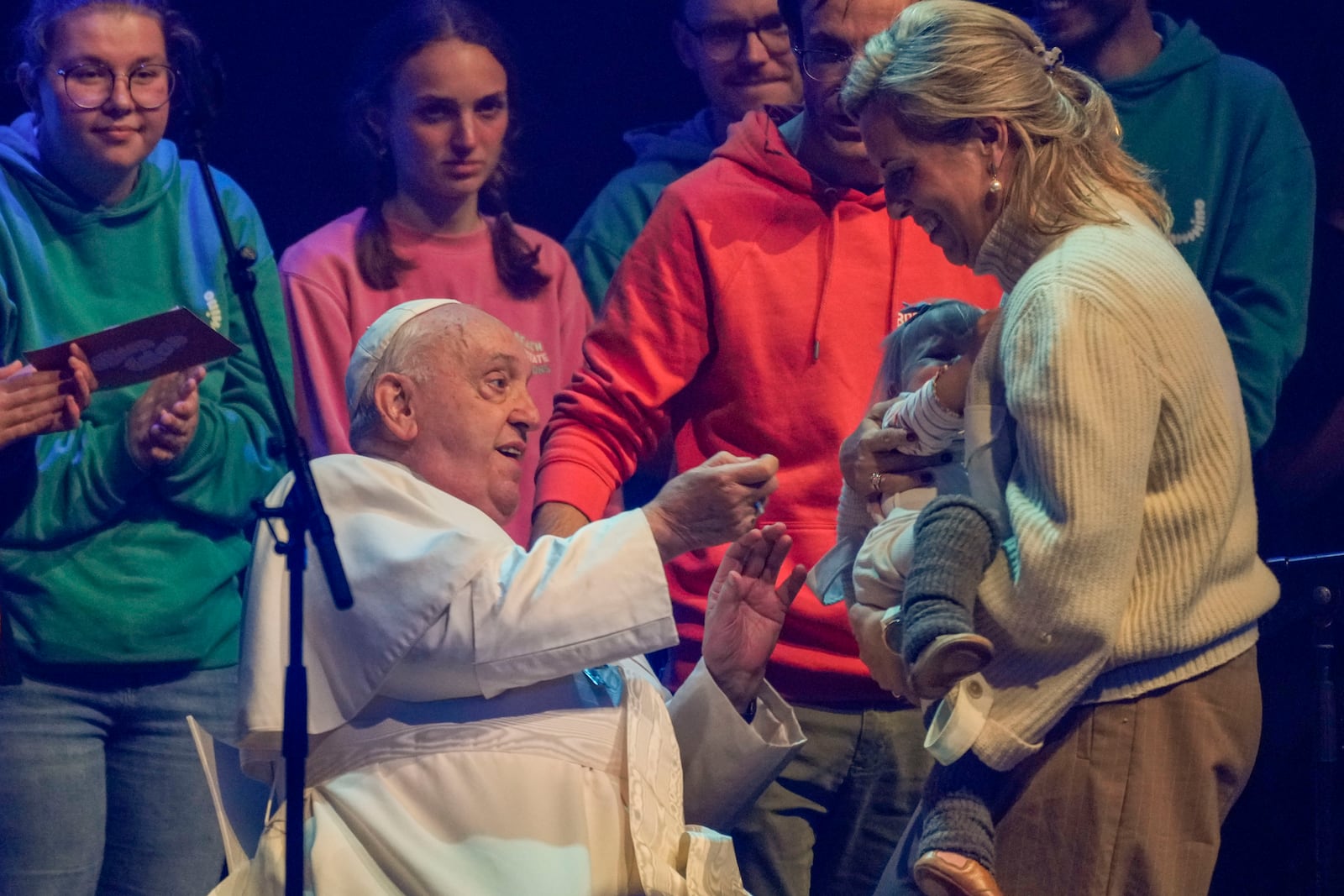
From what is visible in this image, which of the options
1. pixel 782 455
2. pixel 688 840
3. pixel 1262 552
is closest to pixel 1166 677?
pixel 688 840

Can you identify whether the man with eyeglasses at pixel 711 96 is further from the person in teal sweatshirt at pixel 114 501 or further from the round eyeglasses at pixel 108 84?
the round eyeglasses at pixel 108 84

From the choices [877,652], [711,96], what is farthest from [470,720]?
[711,96]

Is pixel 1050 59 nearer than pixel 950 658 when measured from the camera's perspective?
No

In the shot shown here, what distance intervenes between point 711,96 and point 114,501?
186 cm

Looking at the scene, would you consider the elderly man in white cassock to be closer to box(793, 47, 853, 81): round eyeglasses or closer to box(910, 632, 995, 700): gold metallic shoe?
box(910, 632, 995, 700): gold metallic shoe

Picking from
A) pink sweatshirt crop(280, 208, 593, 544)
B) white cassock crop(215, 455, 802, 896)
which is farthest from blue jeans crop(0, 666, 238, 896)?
white cassock crop(215, 455, 802, 896)

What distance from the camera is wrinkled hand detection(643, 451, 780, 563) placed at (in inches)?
95.6

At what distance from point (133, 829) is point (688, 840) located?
1403 millimetres

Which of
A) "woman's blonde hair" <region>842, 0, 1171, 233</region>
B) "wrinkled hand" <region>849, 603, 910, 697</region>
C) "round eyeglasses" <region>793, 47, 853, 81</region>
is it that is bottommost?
"wrinkled hand" <region>849, 603, 910, 697</region>

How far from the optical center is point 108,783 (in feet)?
10.7

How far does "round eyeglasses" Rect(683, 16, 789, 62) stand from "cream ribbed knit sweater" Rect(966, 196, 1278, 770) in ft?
6.74

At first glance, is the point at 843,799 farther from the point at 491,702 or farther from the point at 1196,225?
the point at 1196,225

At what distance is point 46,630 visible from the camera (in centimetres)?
318

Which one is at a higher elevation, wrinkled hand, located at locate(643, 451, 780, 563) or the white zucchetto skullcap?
the white zucchetto skullcap
